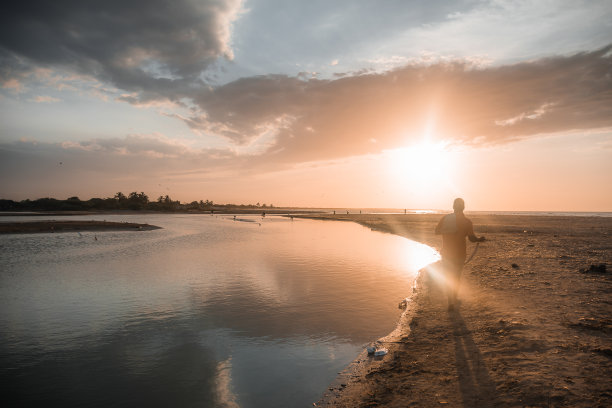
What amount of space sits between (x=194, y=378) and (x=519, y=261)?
19.4 meters

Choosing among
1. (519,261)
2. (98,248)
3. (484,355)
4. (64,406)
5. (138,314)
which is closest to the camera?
(64,406)

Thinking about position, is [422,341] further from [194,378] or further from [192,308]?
[192,308]

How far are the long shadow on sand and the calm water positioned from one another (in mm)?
2549

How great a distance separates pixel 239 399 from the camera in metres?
6.70

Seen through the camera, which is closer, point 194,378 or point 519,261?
point 194,378

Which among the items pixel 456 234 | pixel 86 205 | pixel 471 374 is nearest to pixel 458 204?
pixel 456 234

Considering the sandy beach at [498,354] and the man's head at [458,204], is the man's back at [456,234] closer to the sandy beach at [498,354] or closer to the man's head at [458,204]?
the man's head at [458,204]

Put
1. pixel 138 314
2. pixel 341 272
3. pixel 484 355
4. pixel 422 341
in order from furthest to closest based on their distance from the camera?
pixel 341 272
pixel 138 314
pixel 422 341
pixel 484 355

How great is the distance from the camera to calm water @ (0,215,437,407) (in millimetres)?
7137

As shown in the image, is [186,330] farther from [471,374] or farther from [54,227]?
[54,227]

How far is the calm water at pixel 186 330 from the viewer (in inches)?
281

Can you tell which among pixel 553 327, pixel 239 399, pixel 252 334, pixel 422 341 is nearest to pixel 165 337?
pixel 252 334

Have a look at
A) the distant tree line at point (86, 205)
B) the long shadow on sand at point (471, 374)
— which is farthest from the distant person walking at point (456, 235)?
the distant tree line at point (86, 205)

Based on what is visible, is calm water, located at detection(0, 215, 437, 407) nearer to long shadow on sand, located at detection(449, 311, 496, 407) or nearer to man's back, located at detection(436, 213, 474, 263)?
long shadow on sand, located at detection(449, 311, 496, 407)
